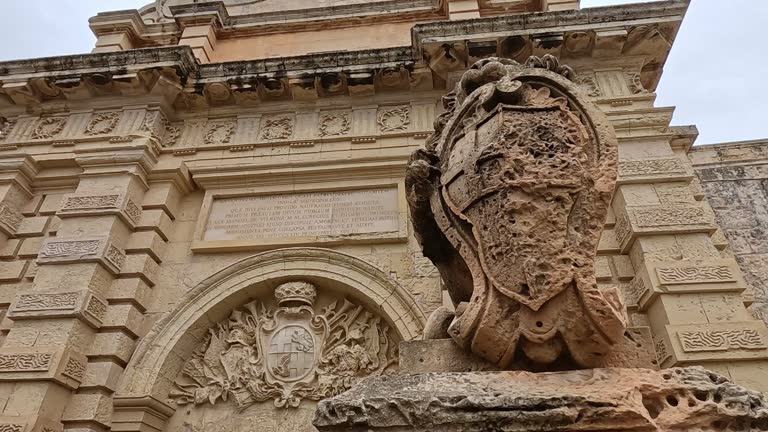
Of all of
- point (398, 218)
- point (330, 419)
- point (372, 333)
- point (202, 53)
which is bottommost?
point (330, 419)

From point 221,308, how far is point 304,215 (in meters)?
1.63

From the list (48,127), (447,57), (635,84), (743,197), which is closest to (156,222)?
(48,127)

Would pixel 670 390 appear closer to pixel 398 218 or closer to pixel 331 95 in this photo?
pixel 398 218

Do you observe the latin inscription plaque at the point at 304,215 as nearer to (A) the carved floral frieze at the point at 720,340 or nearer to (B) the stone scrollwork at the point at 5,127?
(A) the carved floral frieze at the point at 720,340

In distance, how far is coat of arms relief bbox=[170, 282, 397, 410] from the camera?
5559mm

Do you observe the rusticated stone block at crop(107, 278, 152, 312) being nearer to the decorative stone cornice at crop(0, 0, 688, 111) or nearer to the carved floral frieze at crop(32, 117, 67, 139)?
the decorative stone cornice at crop(0, 0, 688, 111)

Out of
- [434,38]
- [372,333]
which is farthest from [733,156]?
[372,333]

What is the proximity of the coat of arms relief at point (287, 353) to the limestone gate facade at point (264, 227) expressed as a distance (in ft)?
0.08

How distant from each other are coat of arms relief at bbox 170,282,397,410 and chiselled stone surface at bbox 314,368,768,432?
13.1ft

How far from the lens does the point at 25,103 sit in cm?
790

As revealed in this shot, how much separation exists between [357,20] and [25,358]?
785 cm

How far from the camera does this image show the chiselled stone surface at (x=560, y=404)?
1536 mm

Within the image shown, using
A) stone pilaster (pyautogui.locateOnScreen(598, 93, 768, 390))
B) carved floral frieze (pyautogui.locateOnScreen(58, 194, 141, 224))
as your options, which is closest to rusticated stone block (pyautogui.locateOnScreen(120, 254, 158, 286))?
carved floral frieze (pyautogui.locateOnScreen(58, 194, 141, 224))

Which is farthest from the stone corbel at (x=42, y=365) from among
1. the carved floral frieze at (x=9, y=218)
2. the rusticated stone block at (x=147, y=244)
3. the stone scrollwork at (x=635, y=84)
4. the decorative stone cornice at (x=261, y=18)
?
the stone scrollwork at (x=635, y=84)
